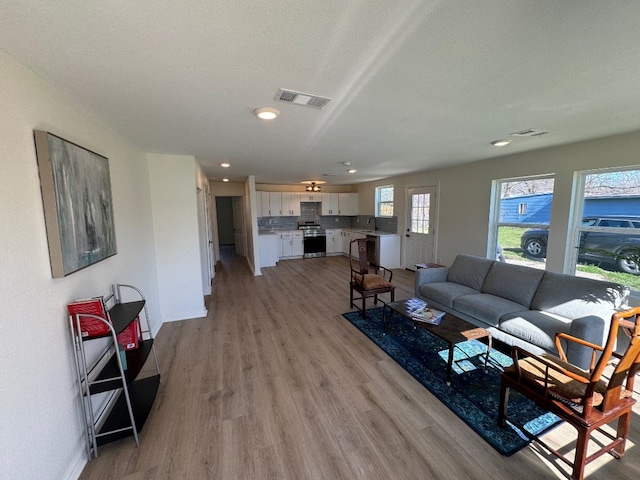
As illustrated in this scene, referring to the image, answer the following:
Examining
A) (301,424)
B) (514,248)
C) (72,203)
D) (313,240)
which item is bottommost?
(301,424)

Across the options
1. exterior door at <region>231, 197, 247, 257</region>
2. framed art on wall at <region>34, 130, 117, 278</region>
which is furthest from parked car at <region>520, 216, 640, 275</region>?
exterior door at <region>231, 197, 247, 257</region>

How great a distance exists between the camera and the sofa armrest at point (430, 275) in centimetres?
372

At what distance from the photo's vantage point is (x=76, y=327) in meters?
1.54

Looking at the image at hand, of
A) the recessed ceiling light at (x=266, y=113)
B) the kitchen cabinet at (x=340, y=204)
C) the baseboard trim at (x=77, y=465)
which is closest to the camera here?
the baseboard trim at (x=77, y=465)

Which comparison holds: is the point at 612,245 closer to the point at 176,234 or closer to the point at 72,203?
the point at 72,203

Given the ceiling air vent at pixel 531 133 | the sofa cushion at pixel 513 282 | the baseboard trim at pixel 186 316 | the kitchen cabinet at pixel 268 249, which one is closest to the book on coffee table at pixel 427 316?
the sofa cushion at pixel 513 282

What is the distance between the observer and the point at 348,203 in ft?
26.9

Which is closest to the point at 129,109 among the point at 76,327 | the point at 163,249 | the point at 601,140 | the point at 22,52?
the point at 22,52

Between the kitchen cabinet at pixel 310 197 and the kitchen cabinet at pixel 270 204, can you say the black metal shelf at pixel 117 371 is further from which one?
the kitchen cabinet at pixel 310 197

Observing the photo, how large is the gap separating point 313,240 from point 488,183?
15.6 ft

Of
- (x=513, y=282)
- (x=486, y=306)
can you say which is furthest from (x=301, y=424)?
(x=513, y=282)

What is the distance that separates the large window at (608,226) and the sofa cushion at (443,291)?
54.1 inches

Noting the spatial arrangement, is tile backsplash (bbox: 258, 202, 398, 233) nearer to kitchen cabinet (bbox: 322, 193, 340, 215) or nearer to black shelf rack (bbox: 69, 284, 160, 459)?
kitchen cabinet (bbox: 322, 193, 340, 215)

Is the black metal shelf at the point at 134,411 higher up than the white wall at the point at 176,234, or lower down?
lower down
